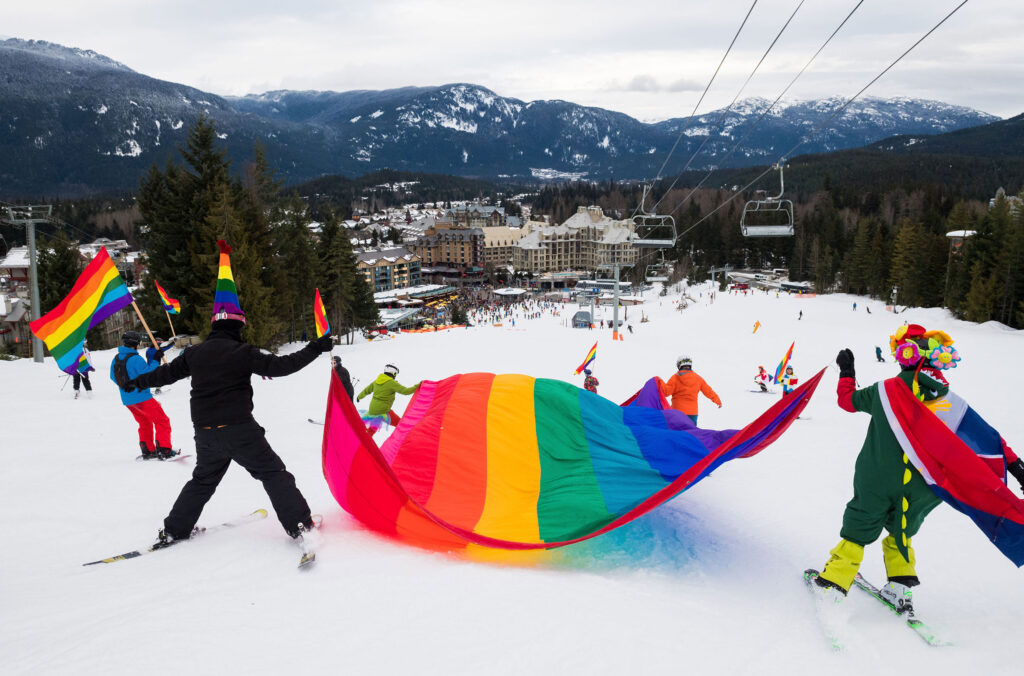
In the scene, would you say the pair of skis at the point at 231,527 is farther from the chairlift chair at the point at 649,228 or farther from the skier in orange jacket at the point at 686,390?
the chairlift chair at the point at 649,228

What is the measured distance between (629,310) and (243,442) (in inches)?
2124

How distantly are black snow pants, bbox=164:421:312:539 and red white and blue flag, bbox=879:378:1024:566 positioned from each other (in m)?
3.83

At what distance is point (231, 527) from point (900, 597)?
456 centimetres

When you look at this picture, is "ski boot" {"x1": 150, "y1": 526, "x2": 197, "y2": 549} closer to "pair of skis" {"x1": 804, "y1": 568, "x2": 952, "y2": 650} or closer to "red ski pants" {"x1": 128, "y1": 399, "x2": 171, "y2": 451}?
"red ski pants" {"x1": 128, "y1": 399, "x2": 171, "y2": 451}

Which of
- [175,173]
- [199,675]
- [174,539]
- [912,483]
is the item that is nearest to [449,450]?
[174,539]

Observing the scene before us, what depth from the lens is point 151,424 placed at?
6867 millimetres

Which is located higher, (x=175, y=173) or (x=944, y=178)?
(x=944, y=178)

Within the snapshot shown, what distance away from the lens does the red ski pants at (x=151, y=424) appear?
6.68 metres

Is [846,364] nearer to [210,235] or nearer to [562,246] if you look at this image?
[210,235]

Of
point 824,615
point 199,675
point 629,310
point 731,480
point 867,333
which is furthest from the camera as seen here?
point 629,310

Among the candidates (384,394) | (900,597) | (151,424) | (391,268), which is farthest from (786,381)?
(391,268)

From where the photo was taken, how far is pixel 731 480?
6223 millimetres

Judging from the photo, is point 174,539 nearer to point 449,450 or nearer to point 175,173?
point 449,450

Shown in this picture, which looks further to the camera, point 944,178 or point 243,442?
point 944,178
